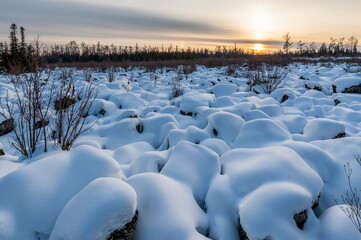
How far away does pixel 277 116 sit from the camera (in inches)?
162

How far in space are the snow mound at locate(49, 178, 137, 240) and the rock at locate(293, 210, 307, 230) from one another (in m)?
1.17

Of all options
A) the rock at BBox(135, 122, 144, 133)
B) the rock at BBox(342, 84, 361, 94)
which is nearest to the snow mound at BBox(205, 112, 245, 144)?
the rock at BBox(135, 122, 144, 133)

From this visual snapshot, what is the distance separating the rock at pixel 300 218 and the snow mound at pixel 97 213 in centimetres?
117

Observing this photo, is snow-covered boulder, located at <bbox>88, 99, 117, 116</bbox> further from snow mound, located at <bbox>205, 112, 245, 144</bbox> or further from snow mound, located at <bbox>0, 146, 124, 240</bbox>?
snow mound, located at <bbox>0, 146, 124, 240</bbox>

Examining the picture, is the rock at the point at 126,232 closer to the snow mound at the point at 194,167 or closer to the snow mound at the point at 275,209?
the snow mound at the point at 194,167

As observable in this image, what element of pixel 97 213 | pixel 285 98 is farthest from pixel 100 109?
pixel 285 98

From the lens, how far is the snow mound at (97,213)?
4.03 feet

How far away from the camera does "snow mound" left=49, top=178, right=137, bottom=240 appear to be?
123 cm

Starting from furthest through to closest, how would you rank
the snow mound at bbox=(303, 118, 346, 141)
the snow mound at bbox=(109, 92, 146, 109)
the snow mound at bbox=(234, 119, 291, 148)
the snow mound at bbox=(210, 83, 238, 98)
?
the snow mound at bbox=(210, 83, 238, 98) → the snow mound at bbox=(109, 92, 146, 109) → the snow mound at bbox=(303, 118, 346, 141) → the snow mound at bbox=(234, 119, 291, 148)

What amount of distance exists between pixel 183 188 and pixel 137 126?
217 cm

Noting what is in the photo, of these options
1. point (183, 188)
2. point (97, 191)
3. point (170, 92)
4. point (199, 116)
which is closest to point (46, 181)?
point (97, 191)

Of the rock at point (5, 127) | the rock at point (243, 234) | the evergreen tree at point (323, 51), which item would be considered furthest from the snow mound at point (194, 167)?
the evergreen tree at point (323, 51)

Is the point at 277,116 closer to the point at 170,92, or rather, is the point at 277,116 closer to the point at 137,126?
the point at 137,126

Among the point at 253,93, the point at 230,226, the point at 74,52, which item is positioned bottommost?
the point at 230,226
